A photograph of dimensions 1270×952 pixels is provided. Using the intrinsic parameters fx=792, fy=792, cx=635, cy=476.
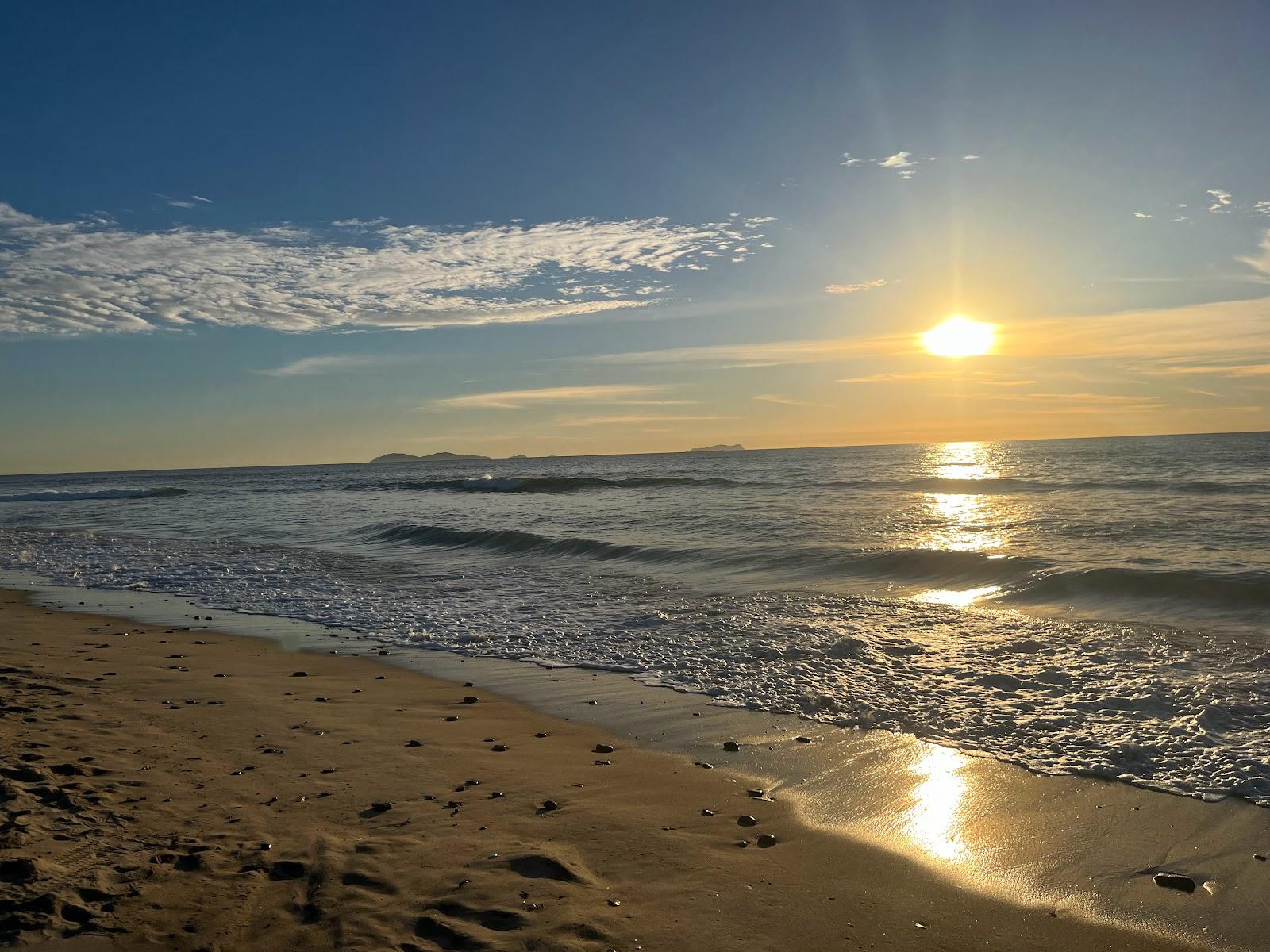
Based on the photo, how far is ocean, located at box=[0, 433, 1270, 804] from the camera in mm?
7000

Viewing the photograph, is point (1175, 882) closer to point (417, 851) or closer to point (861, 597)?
point (417, 851)

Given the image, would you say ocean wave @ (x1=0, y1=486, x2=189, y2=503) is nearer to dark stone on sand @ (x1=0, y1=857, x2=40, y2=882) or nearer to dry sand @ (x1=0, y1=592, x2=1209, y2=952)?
dry sand @ (x1=0, y1=592, x2=1209, y2=952)

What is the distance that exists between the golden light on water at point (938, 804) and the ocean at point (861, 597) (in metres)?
0.45

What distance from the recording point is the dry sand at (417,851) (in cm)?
355

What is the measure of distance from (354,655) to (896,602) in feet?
26.5

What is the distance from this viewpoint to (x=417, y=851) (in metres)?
4.31

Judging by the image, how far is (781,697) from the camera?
774 cm

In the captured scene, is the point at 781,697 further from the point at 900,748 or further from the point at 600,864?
the point at 600,864

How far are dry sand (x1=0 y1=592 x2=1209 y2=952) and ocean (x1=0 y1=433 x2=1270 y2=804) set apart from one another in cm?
232

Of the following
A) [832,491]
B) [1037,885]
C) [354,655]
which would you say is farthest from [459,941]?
[832,491]

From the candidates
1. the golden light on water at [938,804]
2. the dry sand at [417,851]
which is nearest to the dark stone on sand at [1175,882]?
the dry sand at [417,851]

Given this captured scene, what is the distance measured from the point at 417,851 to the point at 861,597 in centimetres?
996

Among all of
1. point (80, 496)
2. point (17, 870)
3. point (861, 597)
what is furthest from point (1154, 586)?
point (80, 496)

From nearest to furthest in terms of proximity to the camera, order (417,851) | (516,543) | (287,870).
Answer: (287,870) < (417,851) < (516,543)
